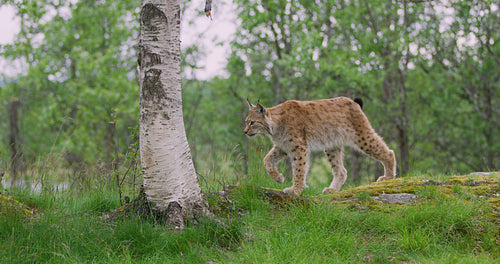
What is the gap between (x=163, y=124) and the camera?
4.29 m

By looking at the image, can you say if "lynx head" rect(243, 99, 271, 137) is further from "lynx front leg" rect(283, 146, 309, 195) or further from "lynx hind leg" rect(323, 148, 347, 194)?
"lynx hind leg" rect(323, 148, 347, 194)

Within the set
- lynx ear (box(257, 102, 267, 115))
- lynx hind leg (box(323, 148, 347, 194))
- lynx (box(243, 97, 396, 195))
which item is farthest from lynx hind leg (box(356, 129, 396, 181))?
lynx ear (box(257, 102, 267, 115))

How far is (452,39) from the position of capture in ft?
51.0

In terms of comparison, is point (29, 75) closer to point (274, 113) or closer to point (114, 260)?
point (274, 113)

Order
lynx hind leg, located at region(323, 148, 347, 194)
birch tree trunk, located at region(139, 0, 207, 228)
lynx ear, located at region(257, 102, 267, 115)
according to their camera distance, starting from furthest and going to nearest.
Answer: lynx hind leg, located at region(323, 148, 347, 194), lynx ear, located at region(257, 102, 267, 115), birch tree trunk, located at region(139, 0, 207, 228)

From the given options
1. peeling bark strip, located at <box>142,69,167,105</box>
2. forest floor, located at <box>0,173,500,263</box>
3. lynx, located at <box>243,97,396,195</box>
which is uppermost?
peeling bark strip, located at <box>142,69,167,105</box>

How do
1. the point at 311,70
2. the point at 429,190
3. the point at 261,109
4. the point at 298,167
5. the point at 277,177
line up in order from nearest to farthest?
1. the point at 429,190
2. the point at 298,167
3. the point at 261,109
4. the point at 277,177
5. the point at 311,70

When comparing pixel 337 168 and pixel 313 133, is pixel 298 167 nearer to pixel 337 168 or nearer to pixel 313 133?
pixel 313 133

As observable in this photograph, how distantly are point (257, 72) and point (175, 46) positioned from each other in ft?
41.4

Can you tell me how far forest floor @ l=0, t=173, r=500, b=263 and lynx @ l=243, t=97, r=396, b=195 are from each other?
171cm

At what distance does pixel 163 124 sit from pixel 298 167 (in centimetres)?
269

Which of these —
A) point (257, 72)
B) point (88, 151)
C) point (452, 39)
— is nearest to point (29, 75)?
point (88, 151)

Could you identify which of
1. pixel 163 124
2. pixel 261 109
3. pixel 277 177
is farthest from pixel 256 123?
pixel 163 124

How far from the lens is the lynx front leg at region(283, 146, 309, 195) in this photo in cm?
605
